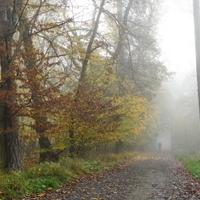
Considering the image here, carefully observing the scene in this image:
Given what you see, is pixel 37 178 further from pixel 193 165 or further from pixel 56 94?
pixel 193 165

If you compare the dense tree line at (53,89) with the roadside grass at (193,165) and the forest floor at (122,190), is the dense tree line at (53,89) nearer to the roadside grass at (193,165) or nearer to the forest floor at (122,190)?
the forest floor at (122,190)

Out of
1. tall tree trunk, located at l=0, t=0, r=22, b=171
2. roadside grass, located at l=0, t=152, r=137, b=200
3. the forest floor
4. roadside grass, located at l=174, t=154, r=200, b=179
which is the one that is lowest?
roadside grass, located at l=174, t=154, r=200, b=179

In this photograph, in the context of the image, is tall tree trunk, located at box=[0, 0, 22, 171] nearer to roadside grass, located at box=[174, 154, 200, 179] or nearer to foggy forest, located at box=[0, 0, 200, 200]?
foggy forest, located at box=[0, 0, 200, 200]

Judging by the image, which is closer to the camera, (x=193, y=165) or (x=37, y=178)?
(x=37, y=178)

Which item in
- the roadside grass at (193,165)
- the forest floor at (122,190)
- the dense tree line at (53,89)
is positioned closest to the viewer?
the forest floor at (122,190)

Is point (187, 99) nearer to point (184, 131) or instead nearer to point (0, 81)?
point (184, 131)

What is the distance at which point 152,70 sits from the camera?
21.4 meters

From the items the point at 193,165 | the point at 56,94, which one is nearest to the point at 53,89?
the point at 56,94

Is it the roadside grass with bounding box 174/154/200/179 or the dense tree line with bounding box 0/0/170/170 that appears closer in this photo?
the dense tree line with bounding box 0/0/170/170

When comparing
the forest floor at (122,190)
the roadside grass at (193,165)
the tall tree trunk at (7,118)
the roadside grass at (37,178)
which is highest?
the tall tree trunk at (7,118)

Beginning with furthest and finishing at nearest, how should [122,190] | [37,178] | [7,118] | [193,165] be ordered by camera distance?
[193,165] → [7,118] → [37,178] → [122,190]

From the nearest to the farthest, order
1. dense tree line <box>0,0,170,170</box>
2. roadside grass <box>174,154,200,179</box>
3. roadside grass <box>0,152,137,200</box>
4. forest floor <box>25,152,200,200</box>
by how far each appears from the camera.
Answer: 1. roadside grass <box>0,152,137,200</box>
2. forest floor <box>25,152,200,200</box>
3. dense tree line <box>0,0,170,170</box>
4. roadside grass <box>174,154,200,179</box>

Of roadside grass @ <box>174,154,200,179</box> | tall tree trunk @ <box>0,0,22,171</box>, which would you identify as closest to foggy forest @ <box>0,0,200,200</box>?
tall tree trunk @ <box>0,0,22,171</box>

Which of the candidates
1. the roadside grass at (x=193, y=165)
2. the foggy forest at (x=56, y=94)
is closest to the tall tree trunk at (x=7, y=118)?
the foggy forest at (x=56, y=94)
